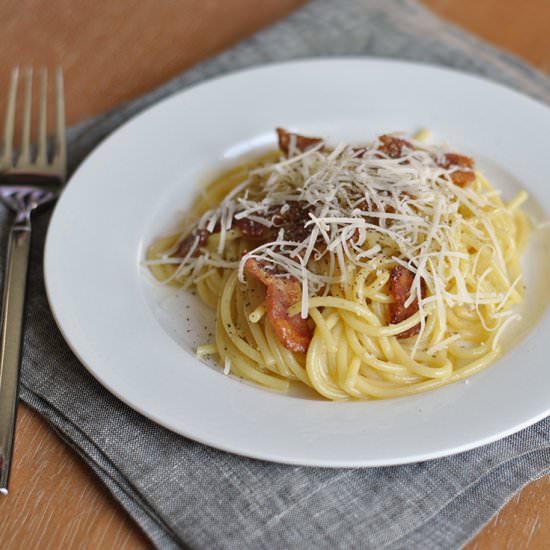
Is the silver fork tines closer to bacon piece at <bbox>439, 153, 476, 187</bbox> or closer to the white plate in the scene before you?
the white plate

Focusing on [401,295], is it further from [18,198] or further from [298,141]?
[18,198]

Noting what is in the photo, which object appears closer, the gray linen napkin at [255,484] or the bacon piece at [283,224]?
the gray linen napkin at [255,484]

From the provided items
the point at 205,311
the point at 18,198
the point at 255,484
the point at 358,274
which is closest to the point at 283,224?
the point at 358,274

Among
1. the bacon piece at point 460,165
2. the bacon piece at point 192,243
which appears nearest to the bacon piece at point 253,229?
the bacon piece at point 192,243

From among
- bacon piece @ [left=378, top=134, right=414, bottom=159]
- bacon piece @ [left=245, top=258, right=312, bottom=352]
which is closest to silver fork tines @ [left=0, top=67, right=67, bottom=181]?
bacon piece @ [left=245, top=258, right=312, bottom=352]

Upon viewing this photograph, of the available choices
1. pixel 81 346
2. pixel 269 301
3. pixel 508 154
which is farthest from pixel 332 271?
pixel 508 154

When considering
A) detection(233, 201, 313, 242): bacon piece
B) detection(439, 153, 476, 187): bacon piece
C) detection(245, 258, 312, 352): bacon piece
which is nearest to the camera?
detection(245, 258, 312, 352): bacon piece

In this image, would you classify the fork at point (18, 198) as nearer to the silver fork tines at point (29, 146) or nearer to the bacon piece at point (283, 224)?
the silver fork tines at point (29, 146)
